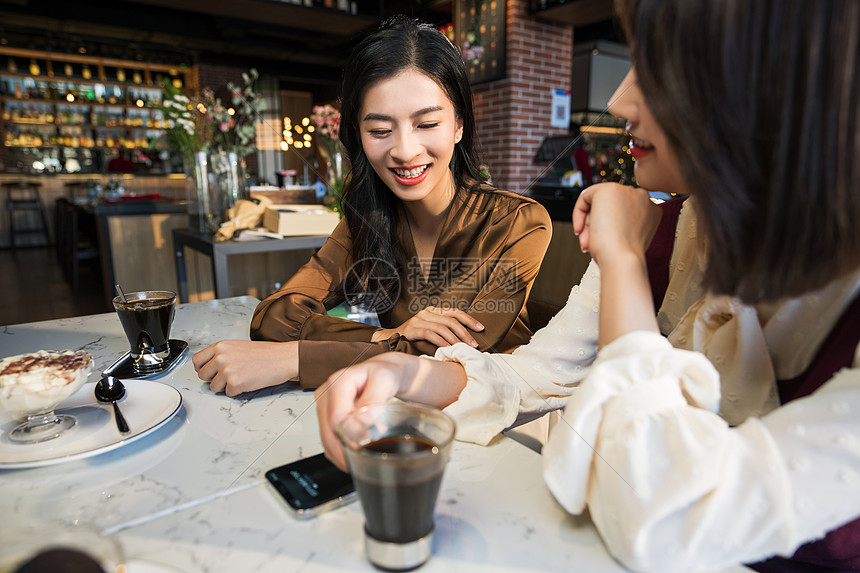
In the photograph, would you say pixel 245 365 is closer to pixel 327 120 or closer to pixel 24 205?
pixel 327 120

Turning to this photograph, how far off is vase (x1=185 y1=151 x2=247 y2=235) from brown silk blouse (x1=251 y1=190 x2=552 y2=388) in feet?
4.54

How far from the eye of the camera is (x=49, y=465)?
0.61m

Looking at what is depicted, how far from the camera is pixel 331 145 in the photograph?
2881 mm

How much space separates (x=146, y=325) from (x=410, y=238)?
2.51 ft

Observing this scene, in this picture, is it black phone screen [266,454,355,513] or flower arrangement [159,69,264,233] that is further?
flower arrangement [159,69,264,233]

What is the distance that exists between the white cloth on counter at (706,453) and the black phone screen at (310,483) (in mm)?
222

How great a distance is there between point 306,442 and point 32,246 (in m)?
9.41

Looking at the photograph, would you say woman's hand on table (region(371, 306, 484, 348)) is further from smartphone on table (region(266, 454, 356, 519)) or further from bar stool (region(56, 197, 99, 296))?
bar stool (region(56, 197, 99, 296))

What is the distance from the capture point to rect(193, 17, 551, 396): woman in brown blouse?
112cm

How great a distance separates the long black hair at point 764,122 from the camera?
0.41 m

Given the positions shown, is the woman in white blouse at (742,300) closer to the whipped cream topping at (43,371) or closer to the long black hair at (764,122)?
the long black hair at (764,122)

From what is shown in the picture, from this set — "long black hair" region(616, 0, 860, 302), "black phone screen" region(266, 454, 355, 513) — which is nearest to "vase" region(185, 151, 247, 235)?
"black phone screen" region(266, 454, 355, 513)

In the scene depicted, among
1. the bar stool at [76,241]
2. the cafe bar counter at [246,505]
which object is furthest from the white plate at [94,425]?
the bar stool at [76,241]
